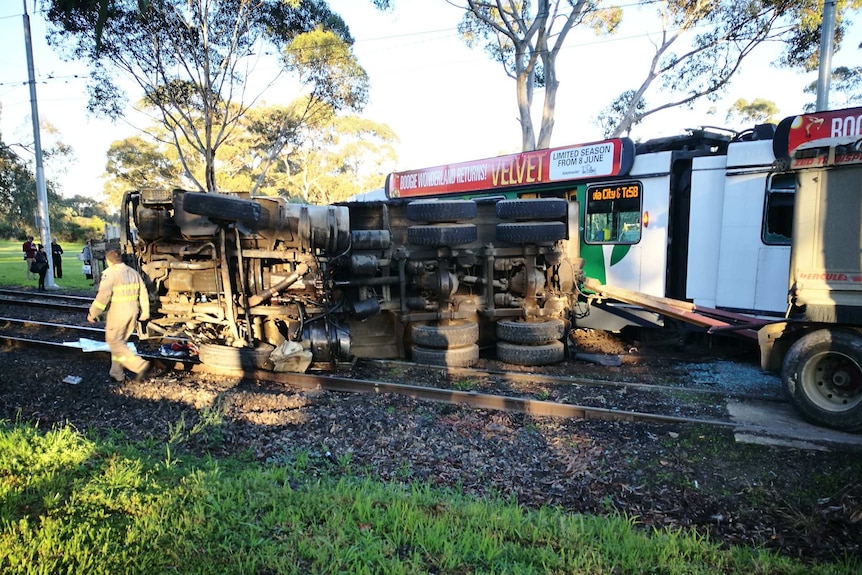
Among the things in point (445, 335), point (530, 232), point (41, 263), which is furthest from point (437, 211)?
point (41, 263)

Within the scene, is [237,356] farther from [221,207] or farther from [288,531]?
[288,531]

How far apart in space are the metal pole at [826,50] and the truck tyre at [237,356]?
13.1 m

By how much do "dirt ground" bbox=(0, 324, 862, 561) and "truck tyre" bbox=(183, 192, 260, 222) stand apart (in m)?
1.99

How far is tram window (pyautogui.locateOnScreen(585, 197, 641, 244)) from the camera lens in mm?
9453

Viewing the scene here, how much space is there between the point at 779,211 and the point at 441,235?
494 centimetres

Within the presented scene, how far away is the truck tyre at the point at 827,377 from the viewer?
16.2 feet

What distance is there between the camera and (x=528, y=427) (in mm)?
5215

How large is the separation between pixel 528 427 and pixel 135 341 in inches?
265

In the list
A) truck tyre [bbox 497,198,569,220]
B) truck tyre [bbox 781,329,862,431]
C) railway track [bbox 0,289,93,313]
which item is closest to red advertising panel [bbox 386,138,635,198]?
truck tyre [bbox 497,198,569,220]

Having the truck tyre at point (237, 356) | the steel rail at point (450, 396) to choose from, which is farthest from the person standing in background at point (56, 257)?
the truck tyre at point (237, 356)

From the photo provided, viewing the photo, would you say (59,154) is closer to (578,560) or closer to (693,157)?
(693,157)

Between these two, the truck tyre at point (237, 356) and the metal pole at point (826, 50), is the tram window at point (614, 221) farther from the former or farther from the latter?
the metal pole at point (826, 50)

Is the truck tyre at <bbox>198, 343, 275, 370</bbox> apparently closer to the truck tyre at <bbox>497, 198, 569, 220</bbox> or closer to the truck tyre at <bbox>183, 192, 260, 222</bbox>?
the truck tyre at <bbox>183, 192, 260, 222</bbox>

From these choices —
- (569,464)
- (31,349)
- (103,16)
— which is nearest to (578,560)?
(569,464)
